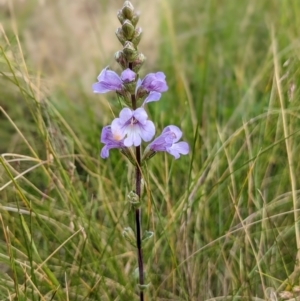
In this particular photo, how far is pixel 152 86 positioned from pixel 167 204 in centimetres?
67

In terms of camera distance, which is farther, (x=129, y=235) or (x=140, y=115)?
(x=129, y=235)

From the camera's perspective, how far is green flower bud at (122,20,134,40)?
4.60 ft

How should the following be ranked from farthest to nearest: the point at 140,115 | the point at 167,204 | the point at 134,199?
1. the point at 167,204
2. the point at 134,199
3. the point at 140,115

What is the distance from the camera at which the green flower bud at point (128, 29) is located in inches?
55.2

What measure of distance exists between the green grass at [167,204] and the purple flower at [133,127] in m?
0.25

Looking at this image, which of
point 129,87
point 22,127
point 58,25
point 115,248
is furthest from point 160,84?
point 58,25

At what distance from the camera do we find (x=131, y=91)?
1419 mm

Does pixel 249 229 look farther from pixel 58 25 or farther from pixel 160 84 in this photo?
pixel 58 25

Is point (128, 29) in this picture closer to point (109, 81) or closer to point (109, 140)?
point (109, 81)

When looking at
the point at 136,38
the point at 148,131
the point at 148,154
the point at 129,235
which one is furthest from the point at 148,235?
the point at 136,38

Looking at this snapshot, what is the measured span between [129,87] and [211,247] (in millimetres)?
770

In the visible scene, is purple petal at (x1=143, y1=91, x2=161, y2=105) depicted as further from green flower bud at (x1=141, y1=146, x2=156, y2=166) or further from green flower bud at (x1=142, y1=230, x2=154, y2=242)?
green flower bud at (x1=142, y1=230, x2=154, y2=242)

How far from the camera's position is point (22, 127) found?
2891mm

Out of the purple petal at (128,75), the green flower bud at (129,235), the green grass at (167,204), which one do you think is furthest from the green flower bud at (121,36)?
the green flower bud at (129,235)
